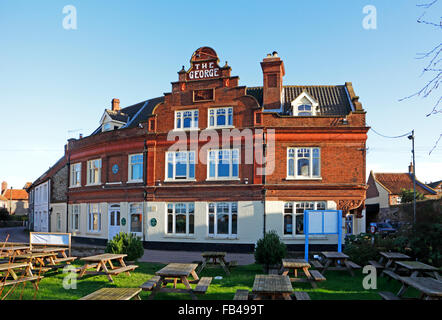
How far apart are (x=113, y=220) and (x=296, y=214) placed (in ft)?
42.6

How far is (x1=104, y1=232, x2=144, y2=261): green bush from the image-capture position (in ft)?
47.1

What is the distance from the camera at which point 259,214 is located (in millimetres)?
21500

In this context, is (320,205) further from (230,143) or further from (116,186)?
(116,186)

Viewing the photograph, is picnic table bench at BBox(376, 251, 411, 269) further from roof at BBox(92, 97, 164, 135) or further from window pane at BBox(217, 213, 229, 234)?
roof at BBox(92, 97, 164, 135)

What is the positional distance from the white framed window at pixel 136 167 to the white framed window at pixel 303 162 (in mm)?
10008

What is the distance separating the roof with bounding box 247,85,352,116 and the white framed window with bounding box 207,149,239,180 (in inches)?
176

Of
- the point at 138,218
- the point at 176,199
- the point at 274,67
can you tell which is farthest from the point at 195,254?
the point at 274,67

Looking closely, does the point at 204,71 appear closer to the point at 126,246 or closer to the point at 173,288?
the point at 126,246

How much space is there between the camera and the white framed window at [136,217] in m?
24.1

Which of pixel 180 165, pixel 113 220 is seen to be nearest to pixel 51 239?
pixel 180 165

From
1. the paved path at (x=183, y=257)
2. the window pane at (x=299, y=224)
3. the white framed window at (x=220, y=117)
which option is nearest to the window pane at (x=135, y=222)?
the paved path at (x=183, y=257)

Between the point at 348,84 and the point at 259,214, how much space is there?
1120cm

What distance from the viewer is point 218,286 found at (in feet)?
35.6

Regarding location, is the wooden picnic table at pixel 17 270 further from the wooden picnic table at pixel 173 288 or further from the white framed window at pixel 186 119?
the white framed window at pixel 186 119
